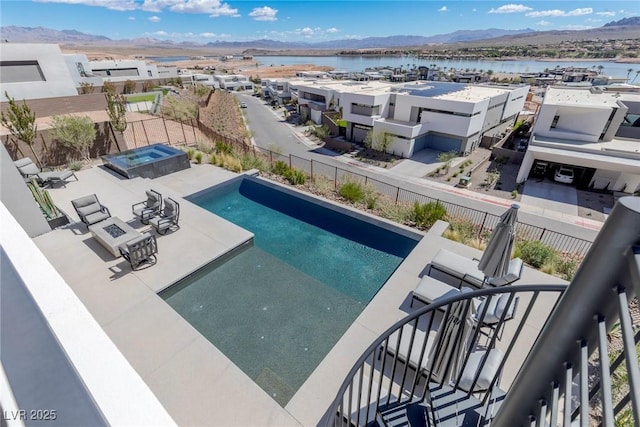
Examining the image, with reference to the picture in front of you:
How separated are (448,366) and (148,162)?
13319mm

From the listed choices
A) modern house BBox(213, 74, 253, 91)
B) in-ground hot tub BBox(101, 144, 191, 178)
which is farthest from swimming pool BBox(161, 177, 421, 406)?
modern house BBox(213, 74, 253, 91)

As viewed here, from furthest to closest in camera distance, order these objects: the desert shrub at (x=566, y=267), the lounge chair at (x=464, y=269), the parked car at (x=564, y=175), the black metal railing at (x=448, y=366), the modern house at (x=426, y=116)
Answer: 1. the modern house at (x=426, y=116)
2. the parked car at (x=564, y=175)
3. the desert shrub at (x=566, y=267)
4. the lounge chair at (x=464, y=269)
5. the black metal railing at (x=448, y=366)

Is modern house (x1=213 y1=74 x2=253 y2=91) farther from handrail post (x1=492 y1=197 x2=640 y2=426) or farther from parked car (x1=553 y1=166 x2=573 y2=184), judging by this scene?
handrail post (x1=492 y1=197 x2=640 y2=426)

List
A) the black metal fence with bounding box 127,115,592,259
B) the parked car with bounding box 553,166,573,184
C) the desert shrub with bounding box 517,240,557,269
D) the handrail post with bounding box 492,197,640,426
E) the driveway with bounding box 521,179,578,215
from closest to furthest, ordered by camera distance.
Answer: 1. the handrail post with bounding box 492,197,640,426
2. the desert shrub with bounding box 517,240,557,269
3. the black metal fence with bounding box 127,115,592,259
4. the driveway with bounding box 521,179,578,215
5. the parked car with bounding box 553,166,573,184

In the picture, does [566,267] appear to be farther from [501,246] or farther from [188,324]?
[188,324]

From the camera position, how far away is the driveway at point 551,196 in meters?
18.4

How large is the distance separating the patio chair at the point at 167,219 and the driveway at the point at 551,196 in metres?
21.1

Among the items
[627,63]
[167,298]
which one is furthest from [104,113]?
[627,63]

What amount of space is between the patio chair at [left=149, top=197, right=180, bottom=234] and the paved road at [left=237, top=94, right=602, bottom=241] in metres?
16.5

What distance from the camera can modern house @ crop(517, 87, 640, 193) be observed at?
61.5 feet

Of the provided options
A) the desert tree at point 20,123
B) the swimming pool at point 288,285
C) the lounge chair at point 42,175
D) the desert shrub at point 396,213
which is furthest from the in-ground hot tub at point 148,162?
the desert shrub at point 396,213

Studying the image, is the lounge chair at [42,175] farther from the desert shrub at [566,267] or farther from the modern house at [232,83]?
the modern house at [232,83]

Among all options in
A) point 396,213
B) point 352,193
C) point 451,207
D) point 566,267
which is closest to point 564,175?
point 451,207

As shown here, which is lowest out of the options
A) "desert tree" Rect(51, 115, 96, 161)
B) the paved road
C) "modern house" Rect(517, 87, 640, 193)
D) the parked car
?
the paved road
